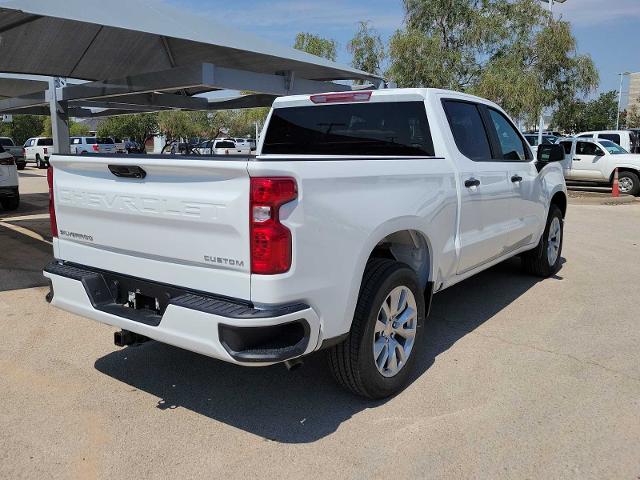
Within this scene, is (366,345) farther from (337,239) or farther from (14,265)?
(14,265)

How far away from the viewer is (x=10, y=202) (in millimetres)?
12594

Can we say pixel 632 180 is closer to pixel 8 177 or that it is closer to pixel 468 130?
pixel 468 130

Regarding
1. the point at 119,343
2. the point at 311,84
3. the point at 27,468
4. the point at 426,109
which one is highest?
the point at 311,84

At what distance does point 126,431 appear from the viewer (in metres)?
3.27

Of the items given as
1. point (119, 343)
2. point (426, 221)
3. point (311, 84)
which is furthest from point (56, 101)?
point (426, 221)

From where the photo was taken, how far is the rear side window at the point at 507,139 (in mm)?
5367

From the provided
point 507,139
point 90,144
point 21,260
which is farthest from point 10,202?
point 90,144

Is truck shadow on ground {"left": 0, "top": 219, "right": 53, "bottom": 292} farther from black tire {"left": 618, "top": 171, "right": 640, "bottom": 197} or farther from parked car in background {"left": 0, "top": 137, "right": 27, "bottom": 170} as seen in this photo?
parked car in background {"left": 0, "top": 137, "right": 27, "bottom": 170}

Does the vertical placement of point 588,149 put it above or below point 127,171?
above

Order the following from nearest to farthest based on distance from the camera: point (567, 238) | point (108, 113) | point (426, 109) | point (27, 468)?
point (27, 468)
point (426, 109)
point (567, 238)
point (108, 113)

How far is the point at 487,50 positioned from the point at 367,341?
20791 mm

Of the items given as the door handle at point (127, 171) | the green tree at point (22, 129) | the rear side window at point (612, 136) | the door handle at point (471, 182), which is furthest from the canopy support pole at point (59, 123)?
the green tree at point (22, 129)

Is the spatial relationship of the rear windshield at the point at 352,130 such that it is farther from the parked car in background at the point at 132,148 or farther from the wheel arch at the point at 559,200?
the parked car in background at the point at 132,148

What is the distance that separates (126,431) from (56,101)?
6.49m
